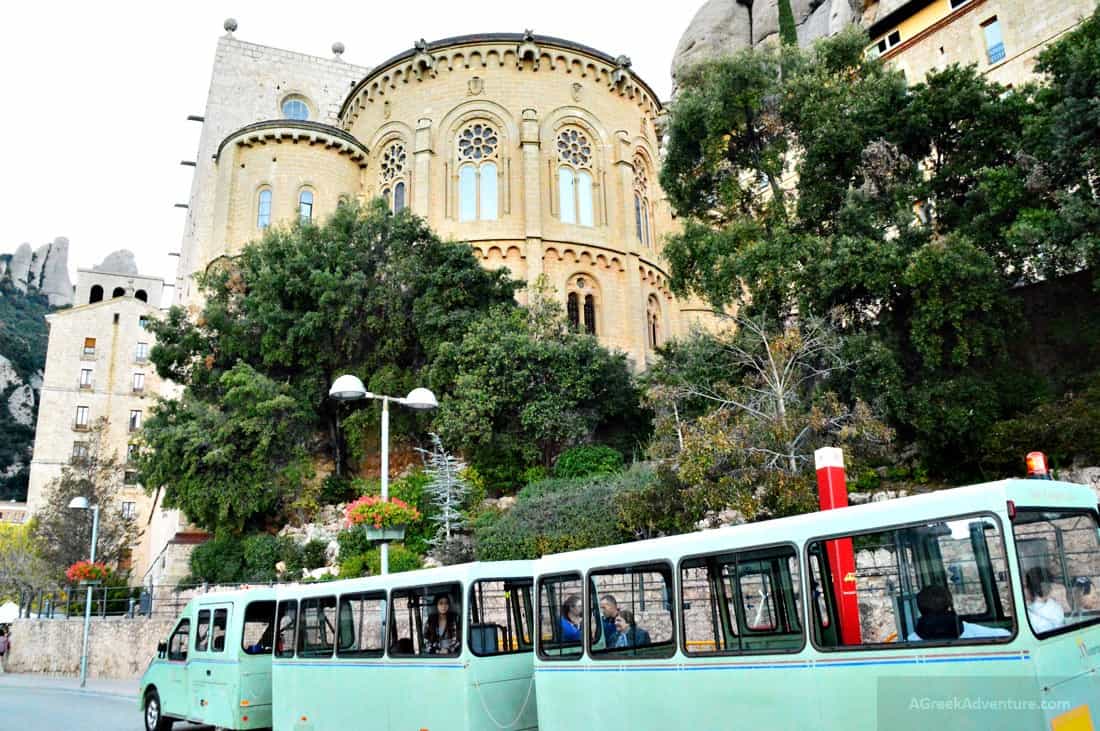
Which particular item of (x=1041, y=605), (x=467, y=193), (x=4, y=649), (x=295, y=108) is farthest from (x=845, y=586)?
(x=295, y=108)

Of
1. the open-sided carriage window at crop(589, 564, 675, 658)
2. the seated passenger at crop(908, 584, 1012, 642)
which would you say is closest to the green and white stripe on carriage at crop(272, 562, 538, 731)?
the open-sided carriage window at crop(589, 564, 675, 658)

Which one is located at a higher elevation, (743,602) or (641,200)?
(641,200)

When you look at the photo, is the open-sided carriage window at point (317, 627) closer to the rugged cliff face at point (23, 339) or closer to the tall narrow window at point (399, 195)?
the tall narrow window at point (399, 195)

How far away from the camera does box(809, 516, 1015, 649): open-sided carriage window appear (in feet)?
17.2

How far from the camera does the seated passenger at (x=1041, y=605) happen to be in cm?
509

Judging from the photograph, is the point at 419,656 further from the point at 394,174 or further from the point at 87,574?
the point at 394,174

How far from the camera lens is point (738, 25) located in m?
48.0

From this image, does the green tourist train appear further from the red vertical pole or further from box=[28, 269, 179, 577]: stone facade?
box=[28, 269, 179, 577]: stone facade

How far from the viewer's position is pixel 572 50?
36.8m

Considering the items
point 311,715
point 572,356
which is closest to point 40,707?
point 311,715

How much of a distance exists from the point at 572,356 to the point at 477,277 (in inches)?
195

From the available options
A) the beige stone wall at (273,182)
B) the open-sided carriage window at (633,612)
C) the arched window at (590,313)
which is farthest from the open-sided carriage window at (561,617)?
the beige stone wall at (273,182)

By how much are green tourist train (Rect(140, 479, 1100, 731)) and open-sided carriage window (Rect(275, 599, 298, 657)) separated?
512 millimetres

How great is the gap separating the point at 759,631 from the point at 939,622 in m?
1.46
